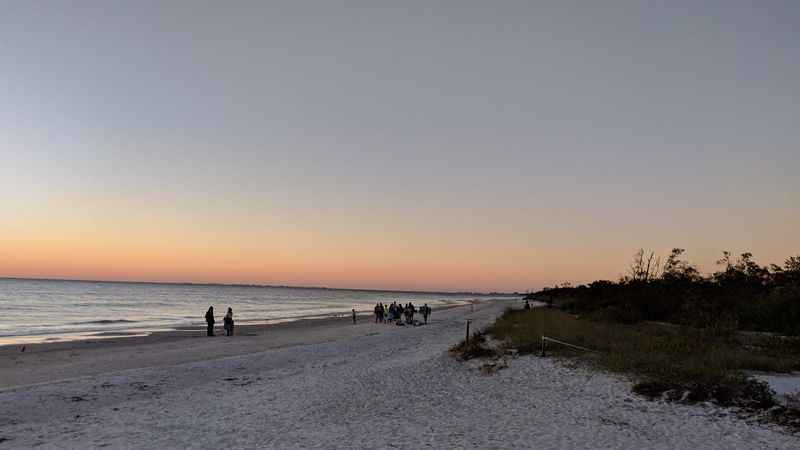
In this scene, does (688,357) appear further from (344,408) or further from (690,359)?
(344,408)

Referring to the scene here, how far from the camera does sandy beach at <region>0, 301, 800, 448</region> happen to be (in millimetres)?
9758

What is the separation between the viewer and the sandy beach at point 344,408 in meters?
9.76

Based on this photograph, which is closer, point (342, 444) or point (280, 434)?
point (342, 444)

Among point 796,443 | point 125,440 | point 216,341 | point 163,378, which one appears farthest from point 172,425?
point 216,341

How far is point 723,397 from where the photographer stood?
454 inches

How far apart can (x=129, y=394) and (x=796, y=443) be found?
13870 millimetres

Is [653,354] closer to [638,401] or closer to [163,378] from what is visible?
[638,401]

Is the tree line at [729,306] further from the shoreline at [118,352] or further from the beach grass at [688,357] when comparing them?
the shoreline at [118,352]

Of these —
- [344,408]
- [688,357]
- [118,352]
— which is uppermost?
[688,357]

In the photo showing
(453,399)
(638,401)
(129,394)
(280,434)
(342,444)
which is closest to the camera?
(342,444)

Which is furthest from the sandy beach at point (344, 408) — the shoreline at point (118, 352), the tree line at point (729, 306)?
the tree line at point (729, 306)

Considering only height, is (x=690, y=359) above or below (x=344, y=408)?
above

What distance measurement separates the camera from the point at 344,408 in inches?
486

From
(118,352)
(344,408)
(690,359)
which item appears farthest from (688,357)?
(118,352)
